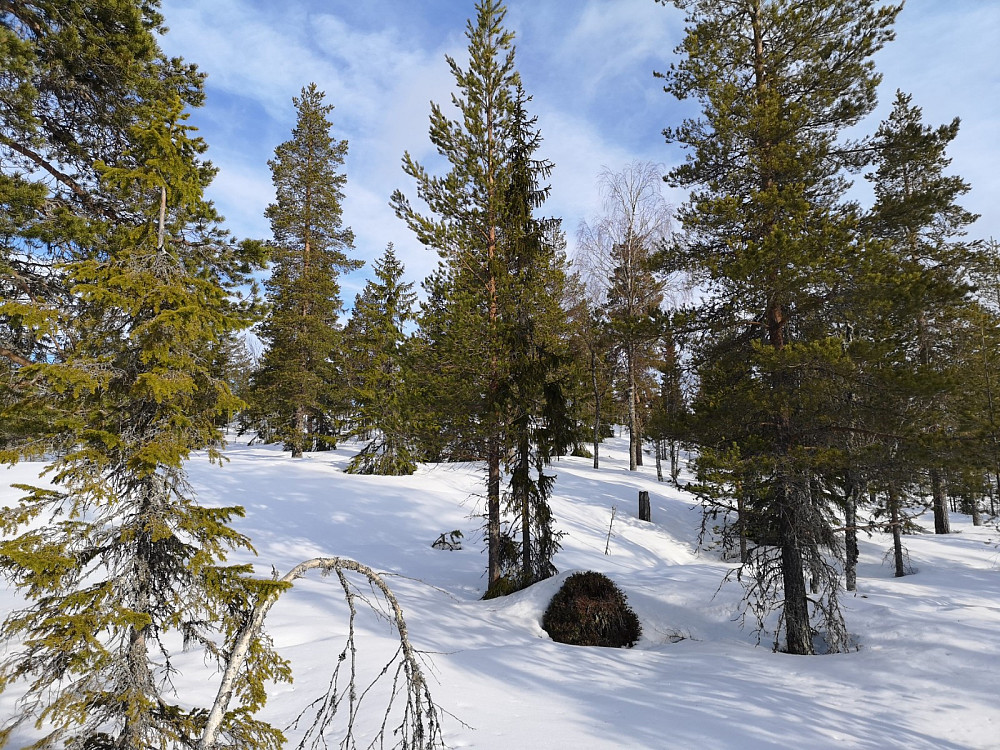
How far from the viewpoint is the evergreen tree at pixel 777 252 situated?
731 cm

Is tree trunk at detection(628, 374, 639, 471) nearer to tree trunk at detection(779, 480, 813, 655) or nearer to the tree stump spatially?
the tree stump

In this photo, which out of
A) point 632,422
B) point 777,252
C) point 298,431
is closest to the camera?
point 777,252

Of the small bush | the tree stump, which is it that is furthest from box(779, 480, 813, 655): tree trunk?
the tree stump

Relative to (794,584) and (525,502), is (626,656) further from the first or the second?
(525,502)

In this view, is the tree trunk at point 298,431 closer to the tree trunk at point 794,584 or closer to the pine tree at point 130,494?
the pine tree at point 130,494

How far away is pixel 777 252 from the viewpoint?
7.10m

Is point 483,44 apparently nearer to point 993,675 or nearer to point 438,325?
point 438,325

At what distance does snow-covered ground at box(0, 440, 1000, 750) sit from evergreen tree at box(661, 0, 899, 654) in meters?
1.60

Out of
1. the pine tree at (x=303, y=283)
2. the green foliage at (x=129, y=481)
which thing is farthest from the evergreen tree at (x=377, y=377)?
the green foliage at (x=129, y=481)

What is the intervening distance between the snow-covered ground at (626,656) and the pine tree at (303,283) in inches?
251

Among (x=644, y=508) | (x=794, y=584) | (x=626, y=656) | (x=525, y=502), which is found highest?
(x=525, y=502)

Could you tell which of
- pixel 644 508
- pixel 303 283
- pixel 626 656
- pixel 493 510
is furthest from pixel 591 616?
pixel 303 283

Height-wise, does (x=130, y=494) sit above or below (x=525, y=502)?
above

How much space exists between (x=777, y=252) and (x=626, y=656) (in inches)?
259
